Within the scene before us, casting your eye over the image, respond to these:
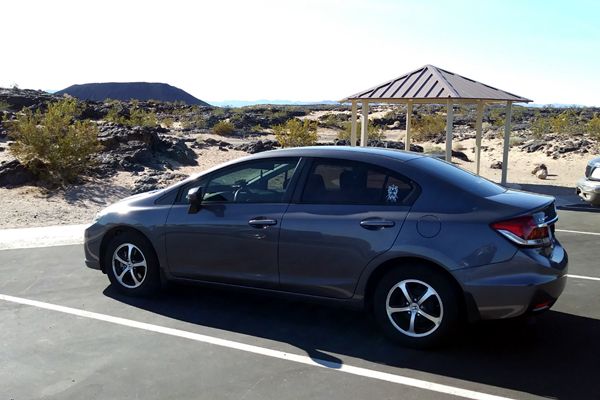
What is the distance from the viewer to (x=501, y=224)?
183 inches

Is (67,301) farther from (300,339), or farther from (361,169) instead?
(361,169)

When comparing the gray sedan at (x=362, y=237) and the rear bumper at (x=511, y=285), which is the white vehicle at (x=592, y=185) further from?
the rear bumper at (x=511, y=285)

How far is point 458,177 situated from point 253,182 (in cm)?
186

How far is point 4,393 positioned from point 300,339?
225cm

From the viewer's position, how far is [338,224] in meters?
5.09

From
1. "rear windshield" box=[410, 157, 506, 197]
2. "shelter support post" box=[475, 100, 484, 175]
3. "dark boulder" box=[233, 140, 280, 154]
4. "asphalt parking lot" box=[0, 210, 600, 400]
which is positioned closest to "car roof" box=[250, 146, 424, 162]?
"rear windshield" box=[410, 157, 506, 197]

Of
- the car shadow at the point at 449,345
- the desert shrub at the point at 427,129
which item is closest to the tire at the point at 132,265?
the car shadow at the point at 449,345

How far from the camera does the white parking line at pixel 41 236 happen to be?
30.2 ft

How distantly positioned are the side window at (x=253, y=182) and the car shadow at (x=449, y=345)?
3.56ft

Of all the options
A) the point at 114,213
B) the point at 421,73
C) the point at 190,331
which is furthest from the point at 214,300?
the point at 421,73

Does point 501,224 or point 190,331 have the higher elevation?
point 501,224

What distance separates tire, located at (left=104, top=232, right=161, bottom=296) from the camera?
6.09m

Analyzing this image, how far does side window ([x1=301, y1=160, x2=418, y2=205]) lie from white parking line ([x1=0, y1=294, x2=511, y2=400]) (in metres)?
1.35

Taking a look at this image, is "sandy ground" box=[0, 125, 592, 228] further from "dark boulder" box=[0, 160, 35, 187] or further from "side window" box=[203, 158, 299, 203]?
"side window" box=[203, 158, 299, 203]
